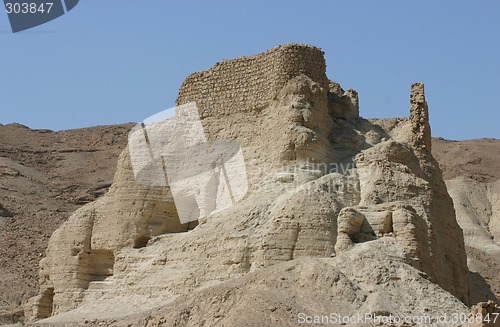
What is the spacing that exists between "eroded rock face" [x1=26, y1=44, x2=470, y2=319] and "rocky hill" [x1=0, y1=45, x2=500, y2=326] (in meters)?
0.05

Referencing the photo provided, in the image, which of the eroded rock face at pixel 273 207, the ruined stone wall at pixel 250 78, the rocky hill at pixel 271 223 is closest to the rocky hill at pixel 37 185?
the eroded rock face at pixel 273 207

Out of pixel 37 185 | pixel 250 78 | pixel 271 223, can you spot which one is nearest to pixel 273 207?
pixel 271 223

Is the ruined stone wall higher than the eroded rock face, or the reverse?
the ruined stone wall

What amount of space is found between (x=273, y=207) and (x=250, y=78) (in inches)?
244

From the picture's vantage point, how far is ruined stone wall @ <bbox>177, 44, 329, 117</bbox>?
117 feet

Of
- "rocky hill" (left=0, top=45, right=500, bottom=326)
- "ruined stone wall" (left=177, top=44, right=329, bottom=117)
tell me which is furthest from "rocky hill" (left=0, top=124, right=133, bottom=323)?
"ruined stone wall" (left=177, top=44, right=329, bottom=117)

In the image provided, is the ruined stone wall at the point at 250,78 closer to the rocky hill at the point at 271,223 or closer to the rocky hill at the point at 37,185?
the rocky hill at the point at 271,223

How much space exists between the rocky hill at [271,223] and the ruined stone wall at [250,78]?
0.15 ft

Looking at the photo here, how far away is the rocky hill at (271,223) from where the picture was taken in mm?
27047

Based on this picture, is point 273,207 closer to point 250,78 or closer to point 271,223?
point 271,223

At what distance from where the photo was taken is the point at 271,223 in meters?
30.7

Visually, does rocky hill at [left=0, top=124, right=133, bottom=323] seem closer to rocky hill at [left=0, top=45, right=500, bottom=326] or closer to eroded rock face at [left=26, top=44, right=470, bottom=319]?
eroded rock face at [left=26, top=44, right=470, bottom=319]

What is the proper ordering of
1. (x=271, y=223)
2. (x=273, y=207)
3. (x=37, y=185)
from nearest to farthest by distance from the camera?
(x=271, y=223) < (x=273, y=207) < (x=37, y=185)

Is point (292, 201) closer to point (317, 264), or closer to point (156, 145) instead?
point (317, 264)
